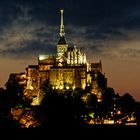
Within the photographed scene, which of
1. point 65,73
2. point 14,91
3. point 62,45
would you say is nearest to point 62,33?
point 62,45

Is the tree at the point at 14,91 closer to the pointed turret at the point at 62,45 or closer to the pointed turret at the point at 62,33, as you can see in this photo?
the pointed turret at the point at 62,45

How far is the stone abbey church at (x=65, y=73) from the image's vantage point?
5266 inches

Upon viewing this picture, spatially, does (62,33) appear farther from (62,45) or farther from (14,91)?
(14,91)

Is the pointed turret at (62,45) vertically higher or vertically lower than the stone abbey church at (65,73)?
higher

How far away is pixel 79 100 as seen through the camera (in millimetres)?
115500

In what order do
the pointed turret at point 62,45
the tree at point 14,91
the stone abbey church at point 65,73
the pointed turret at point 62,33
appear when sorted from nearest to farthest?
the tree at point 14,91 → the stone abbey church at point 65,73 → the pointed turret at point 62,45 → the pointed turret at point 62,33

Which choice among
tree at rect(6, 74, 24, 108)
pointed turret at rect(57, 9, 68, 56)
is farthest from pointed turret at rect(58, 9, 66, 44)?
tree at rect(6, 74, 24, 108)

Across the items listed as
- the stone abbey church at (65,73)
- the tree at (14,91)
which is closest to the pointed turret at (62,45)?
the stone abbey church at (65,73)

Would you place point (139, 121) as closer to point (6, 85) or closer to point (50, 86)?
point (50, 86)

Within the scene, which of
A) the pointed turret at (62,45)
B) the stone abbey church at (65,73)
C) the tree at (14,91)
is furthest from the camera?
the pointed turret at (62,45)

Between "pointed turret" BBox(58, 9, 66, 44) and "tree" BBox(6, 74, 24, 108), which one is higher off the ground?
"pointed turret" BBox(58, 9, 66, 44)

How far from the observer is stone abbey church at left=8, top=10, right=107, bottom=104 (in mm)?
133750

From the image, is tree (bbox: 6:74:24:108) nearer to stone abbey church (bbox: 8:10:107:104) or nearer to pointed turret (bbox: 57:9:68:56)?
stone abbey church (bbox: 8:10:107:104)

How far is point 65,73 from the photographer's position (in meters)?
135
